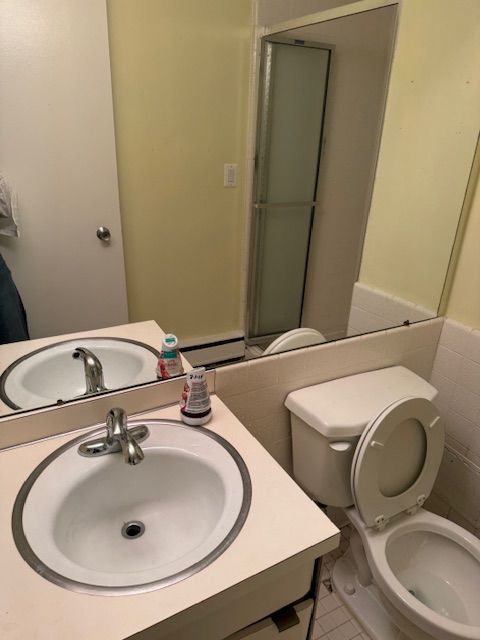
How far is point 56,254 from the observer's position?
984 mm

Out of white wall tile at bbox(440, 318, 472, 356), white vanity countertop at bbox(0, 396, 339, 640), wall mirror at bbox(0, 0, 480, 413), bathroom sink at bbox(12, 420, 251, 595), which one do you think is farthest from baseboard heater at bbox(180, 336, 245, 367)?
white wall tile at bbox(440, 318, 472, 356)

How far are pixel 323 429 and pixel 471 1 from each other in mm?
1336

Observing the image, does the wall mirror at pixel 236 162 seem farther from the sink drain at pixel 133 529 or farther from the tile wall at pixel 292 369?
the sink drain at pixel 133 529

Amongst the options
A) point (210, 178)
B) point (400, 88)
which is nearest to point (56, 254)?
point (210, 178)

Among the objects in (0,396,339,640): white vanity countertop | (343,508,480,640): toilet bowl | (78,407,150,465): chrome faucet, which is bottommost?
(343,508,480,640): toilet bowl

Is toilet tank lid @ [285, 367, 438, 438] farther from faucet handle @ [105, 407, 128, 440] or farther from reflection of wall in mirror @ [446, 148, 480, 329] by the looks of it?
faucet handle @ [105, 407, 128, 440]

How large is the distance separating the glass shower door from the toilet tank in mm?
243

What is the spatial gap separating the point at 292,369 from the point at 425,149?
89 cm

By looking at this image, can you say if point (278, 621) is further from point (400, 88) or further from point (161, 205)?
point (400, 88)

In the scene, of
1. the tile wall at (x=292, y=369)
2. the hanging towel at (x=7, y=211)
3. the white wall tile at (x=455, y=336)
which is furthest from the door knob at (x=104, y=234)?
the white wall tile at (x=455, y=336)

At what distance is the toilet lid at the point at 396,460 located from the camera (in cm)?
121

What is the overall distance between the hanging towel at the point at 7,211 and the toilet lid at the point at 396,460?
40.1 inches

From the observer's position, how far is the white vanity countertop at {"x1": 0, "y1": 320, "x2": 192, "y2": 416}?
38.7 inches

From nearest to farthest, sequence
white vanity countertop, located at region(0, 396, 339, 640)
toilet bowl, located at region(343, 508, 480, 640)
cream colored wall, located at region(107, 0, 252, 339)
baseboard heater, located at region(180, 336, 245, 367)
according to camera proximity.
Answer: white vanity countertop, located at region(0, 396, 339, 640) → cream colored wall, located at region(107, 0, 252, 339) → baseboard heater, located at region(180, 336, 245, 367) → toilet bowl, located at region(343, 508, 480, 640)
